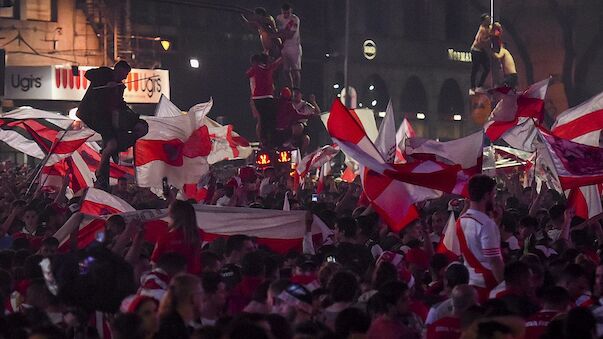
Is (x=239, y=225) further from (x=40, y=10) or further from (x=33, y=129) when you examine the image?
(x=40, y=10)

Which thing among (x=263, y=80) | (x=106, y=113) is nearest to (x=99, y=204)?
(x=106, y=113)

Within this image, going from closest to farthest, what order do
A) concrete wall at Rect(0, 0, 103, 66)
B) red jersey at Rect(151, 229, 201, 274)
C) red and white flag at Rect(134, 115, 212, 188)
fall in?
1. red jersey at Rect(151, 229, 201, 274)
2. red and white flag at Rect(134, 115, 212, 188)
3. concrete wall at Rect(0, 0, 103, 66)

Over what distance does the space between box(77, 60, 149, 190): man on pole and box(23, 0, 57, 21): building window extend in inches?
866

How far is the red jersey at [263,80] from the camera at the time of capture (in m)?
22.0

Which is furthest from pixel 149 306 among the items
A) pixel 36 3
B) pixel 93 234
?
pixel 36 3

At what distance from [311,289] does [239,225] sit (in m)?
3.63

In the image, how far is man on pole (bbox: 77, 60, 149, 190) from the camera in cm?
1684

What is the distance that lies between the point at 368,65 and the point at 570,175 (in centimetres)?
4119

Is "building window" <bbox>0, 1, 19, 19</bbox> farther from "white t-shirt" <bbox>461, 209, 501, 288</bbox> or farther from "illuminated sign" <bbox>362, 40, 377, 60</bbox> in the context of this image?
"white t-shirt" <bbox>461, 209, 501, 288</bbox>

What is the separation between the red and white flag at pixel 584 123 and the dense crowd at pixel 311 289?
10.4ft

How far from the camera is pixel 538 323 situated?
7.36m

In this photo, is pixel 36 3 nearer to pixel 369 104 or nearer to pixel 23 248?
pixel 369 104

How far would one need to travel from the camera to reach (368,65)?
53.2 m

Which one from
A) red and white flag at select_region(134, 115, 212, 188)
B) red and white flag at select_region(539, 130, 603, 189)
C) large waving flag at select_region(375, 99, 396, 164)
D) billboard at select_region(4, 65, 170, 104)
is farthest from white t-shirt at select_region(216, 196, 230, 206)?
billboard at select_region(4, 65, 170, 104)
